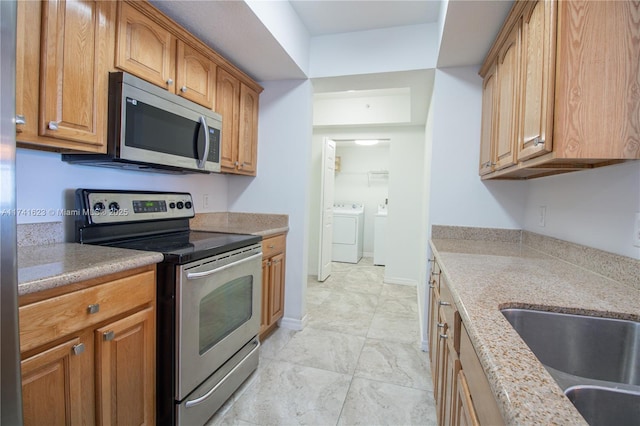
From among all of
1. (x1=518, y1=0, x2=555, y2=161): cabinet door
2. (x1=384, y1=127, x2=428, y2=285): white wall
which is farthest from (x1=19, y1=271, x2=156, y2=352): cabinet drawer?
(x1=384, y1=127, x2=428, y2=285): white wall

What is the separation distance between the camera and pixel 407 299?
136 inches

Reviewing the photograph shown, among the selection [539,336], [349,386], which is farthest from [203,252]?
[539,336]

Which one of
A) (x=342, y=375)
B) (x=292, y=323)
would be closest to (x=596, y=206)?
(x=342, y=375)

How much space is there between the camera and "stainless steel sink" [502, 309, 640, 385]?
0.82 meters

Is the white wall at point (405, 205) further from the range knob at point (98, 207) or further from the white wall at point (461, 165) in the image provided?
the range knob at point (98, 207)

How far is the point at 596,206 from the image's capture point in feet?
4.28

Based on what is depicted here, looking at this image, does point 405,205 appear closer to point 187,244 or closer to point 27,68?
point 187,244

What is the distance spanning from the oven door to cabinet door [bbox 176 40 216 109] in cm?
104

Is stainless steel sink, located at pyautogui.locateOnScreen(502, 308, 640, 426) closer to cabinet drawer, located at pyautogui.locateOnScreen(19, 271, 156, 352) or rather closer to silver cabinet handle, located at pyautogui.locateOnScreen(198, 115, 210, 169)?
cabinet drawer, located at pyautogui.locateOnScreen(19, 271, 156, 352)

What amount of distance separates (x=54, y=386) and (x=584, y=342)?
1.59 meters

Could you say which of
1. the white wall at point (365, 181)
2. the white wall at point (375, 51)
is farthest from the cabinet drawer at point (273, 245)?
the white wall at point (365, 181)

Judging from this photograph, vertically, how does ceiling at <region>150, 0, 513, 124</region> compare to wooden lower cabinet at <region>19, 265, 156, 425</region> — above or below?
above

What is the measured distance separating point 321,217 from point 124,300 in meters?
2.77

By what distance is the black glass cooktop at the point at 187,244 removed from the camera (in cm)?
134
